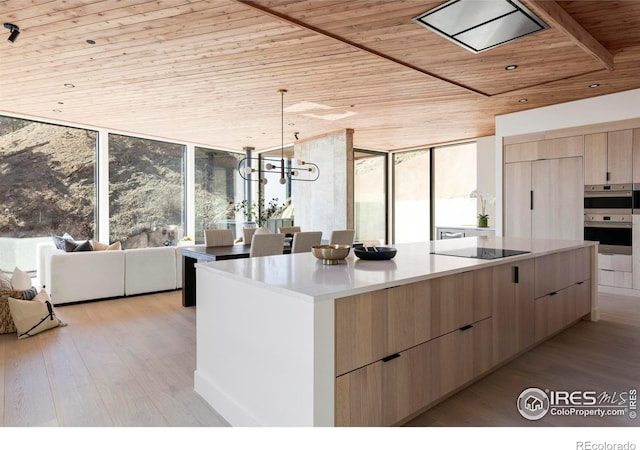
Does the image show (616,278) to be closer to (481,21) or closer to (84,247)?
(481,21)

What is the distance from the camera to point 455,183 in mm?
8750

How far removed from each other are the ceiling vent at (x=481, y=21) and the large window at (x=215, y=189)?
6692 millimetres

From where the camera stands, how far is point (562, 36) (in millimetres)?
3338

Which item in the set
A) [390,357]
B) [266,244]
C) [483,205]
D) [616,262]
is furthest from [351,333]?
[483,205]

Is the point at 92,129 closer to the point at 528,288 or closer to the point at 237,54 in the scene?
the point at 237,54

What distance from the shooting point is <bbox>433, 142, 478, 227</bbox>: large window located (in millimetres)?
8461

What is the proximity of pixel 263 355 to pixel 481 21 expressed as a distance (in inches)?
115

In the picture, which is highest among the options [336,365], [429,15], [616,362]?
[429,15]

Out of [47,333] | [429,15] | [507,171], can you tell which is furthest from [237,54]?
[507,171]

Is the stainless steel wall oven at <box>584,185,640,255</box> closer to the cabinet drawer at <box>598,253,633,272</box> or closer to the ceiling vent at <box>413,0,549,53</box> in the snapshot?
the cabinet drawer at <box>598,253,633,272</box>

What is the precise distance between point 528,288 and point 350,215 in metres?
4.69

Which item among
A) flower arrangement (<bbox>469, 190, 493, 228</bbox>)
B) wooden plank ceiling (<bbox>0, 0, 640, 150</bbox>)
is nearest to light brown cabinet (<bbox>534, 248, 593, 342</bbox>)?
wooden plank ceiling (<bbox>0, 0, 640, 150</bbox>)

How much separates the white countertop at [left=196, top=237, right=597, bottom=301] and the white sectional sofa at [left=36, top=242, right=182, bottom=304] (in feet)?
10.4

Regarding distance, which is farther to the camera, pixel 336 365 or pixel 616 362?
pixel 616 362
